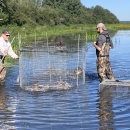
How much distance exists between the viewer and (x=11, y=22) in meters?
56.8

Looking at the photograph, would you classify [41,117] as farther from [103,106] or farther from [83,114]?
[103,106]

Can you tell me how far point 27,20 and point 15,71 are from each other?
151 feet

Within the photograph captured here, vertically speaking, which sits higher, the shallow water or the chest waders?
the chest waders

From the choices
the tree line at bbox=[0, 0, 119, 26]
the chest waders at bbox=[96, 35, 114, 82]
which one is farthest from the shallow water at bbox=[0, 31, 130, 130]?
the tree line at bbox=[0, 0, 119, 26]

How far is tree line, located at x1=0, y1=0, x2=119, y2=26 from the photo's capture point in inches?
2237

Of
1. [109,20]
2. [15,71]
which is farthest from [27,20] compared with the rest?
[109,20]

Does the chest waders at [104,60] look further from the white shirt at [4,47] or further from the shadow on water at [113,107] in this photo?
the white shirt at [4,47]

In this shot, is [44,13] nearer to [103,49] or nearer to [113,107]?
[103,49]

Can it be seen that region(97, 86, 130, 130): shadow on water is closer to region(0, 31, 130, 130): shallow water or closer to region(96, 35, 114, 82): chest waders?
region(0, 31, 130, 130): shallow water

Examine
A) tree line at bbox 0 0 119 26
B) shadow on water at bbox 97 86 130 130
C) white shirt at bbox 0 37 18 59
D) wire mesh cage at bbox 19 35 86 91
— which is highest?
tree line at bbox 0 0 119 26

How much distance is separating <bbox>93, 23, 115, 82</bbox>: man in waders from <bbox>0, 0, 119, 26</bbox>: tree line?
137 ft

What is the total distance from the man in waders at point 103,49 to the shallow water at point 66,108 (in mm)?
630

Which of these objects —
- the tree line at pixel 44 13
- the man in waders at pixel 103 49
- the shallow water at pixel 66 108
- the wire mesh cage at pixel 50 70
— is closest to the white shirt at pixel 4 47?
the wire mesh cage at pixel 50 70

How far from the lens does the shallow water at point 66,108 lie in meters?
7.09
